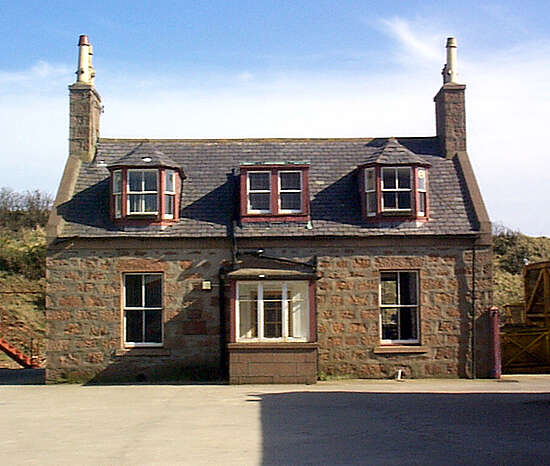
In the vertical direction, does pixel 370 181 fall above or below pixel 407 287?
above

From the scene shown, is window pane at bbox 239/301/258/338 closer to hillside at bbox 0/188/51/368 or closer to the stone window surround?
the stone window surround

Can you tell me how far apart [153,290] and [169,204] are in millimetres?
2466

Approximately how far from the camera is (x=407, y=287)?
23.2 meters

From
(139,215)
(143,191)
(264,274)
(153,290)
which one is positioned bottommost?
(153,290)

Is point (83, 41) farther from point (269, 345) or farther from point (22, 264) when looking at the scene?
point (22, 264)

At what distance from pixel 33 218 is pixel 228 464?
158 ft

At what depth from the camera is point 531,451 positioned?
10320 mm

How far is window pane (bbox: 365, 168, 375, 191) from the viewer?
23094 millimetres

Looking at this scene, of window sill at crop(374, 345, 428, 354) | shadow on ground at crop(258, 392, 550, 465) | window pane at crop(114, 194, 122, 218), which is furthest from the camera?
window pane at crop(114, 194, 122, 218)

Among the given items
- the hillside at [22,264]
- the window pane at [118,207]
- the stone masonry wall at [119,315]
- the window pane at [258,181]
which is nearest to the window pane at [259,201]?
the window pane at [258,181]

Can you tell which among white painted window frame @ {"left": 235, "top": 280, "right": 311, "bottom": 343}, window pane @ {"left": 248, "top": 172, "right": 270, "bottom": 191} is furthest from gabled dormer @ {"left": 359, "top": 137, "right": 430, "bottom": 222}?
white painted window frame @ {"left": 235, "top": 280, "right": 311, "bottom": 343}

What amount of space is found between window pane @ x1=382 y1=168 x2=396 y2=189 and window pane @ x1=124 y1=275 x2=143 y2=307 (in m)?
7.36

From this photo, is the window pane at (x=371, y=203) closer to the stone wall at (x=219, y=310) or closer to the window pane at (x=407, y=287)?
the stone wall at (x=219, y=310)

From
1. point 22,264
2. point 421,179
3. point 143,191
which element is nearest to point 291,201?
point 421,179
